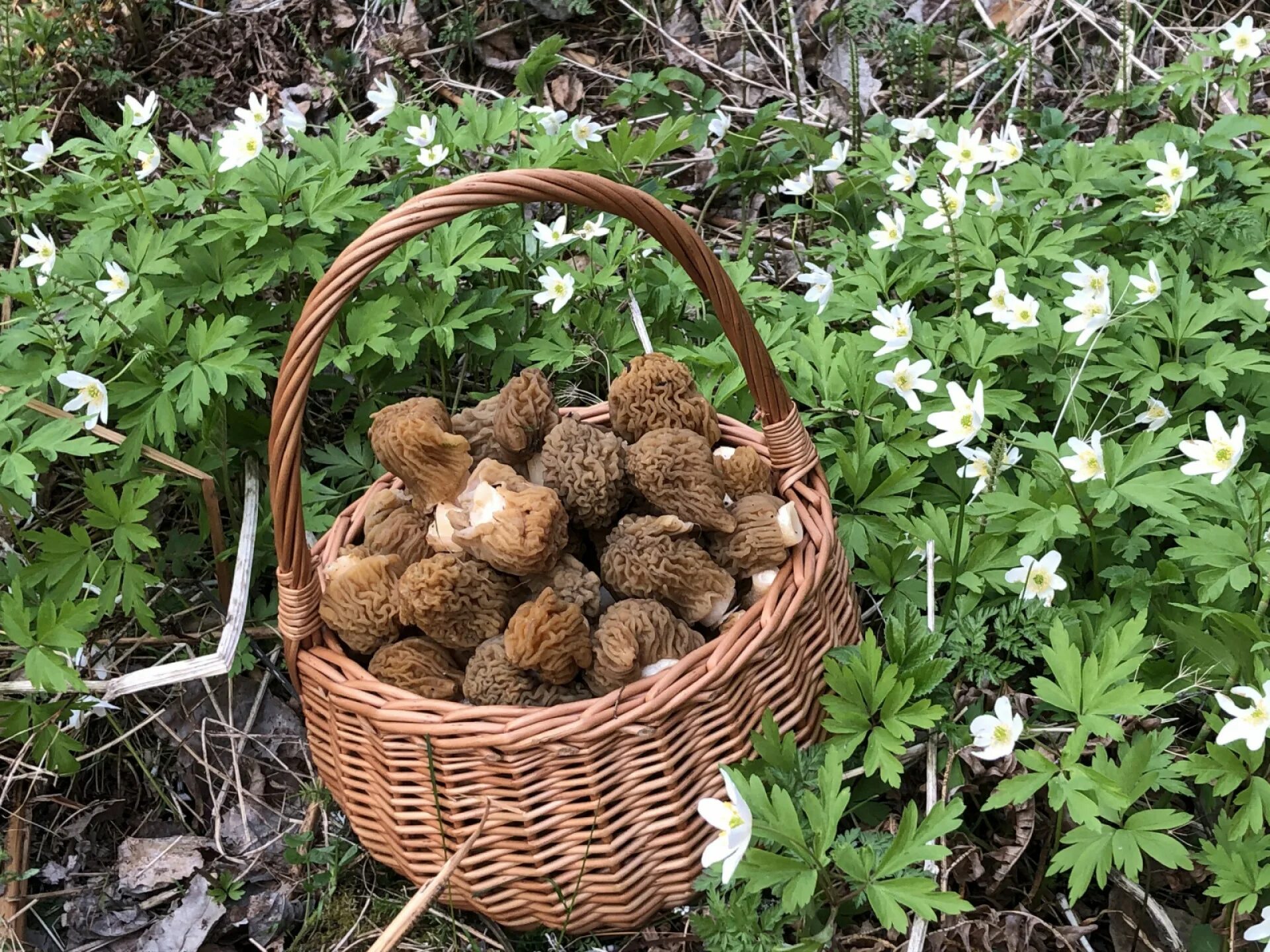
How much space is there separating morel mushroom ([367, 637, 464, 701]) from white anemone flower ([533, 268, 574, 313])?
1109mm

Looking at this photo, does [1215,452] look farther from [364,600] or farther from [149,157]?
[149,157]

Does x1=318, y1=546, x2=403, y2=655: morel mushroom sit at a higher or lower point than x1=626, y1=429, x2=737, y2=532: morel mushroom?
lower

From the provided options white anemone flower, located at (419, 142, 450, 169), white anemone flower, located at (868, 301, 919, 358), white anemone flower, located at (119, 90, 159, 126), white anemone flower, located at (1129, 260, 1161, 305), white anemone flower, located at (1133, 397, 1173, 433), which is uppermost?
white anemone flower, located at (119, 90, 159, 126)

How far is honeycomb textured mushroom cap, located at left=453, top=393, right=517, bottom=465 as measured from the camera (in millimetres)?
2355

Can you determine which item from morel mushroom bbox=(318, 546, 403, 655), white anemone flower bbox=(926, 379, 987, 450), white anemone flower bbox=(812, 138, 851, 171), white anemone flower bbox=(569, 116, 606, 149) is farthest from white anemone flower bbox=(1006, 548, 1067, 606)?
white anemone flower bbox=(569, 116, 606, 149)

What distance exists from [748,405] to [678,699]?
118 cm

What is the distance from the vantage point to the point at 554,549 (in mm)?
2082

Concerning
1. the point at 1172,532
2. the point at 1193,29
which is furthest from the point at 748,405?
the point at 1193,29

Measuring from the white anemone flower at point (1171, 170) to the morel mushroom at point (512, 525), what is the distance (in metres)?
1.96

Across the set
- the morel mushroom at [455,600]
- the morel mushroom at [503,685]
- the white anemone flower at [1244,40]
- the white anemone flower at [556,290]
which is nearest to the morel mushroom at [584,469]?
the morel mushroom at [455,600]

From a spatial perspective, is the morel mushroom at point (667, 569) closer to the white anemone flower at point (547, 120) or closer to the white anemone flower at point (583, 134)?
the white anemone flower at point (583, 134)

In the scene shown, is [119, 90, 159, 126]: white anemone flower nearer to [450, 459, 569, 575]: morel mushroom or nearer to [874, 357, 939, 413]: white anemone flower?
[450, 459, 569, 575]: morel mushroom

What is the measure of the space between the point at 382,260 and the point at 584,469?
0.55m

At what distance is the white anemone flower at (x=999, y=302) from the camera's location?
2.67m
